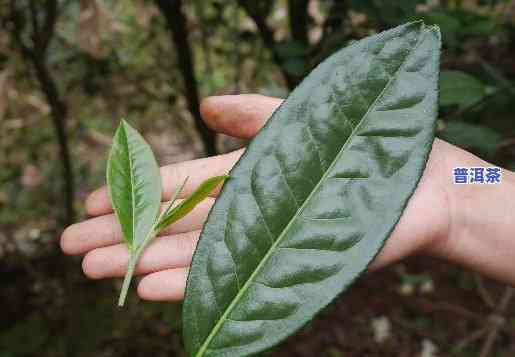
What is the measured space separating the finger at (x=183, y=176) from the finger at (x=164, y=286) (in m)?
0.17

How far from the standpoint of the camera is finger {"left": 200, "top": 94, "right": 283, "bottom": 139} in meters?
1.00

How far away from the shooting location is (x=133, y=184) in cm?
87

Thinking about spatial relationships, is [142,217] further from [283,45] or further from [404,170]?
[283,45]

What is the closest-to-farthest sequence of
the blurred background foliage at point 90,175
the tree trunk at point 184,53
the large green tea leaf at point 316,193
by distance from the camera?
1. the large green tea leaf at point 316,193
2. the tree trunk at point 184,53
3. the blurred background foliage at point 90,175

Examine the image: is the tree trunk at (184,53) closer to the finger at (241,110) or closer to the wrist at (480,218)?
the finger at (241,110)

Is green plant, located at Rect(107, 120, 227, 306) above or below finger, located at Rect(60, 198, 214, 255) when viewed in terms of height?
above

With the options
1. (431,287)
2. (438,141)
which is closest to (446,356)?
(431,287)

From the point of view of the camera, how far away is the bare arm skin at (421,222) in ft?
3.09

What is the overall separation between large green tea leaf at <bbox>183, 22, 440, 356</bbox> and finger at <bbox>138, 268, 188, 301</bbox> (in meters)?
0.16

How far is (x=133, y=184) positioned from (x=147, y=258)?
0.13 m

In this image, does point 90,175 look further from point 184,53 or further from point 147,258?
point 147,258

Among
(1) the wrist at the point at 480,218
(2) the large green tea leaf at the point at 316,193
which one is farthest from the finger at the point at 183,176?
(1) the wrist at the point at 480,218

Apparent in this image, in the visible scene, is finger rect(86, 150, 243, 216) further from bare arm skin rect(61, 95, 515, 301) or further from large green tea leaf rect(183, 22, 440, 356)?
large green tea leaf rect(183, 22, 440, 356)

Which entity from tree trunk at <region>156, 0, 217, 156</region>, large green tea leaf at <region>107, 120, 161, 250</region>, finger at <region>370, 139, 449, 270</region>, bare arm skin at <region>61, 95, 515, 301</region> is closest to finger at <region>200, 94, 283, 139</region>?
bare arm skin at <region>61, 95, 515, 301</region>
